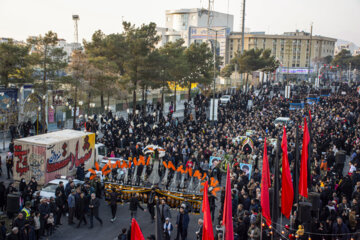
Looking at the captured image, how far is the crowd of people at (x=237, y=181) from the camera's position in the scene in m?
11.5

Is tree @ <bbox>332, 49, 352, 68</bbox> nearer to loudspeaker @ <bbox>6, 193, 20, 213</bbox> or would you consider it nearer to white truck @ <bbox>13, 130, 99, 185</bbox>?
white truck @ <bbox>13, 130, 99, 185</bbox>

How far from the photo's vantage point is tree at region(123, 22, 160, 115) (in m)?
36.2

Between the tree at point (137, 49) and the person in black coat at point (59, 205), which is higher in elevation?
the tree at point (137, 49)

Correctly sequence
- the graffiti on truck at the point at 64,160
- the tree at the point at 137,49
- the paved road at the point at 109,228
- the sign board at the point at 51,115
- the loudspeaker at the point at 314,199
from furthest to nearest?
the tree at the point at 137,49 → the sign board at the point at 51,115 → the graffiti on truck at the point at 64,160 → the paved road at the point at 109,228 → the loudspeaker at the point at 314,199

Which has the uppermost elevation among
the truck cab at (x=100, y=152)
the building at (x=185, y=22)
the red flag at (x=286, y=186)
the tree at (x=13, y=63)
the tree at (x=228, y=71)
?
the building at (x=185, y=22)

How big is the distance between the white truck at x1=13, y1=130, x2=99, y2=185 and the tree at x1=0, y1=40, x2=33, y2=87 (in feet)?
41.6

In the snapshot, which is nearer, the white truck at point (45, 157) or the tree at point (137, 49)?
the white truck at point (45, 157)

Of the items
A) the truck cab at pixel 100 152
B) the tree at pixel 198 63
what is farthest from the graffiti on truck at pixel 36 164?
the tree at pixel 198 63

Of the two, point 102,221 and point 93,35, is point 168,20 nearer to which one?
point 93,35

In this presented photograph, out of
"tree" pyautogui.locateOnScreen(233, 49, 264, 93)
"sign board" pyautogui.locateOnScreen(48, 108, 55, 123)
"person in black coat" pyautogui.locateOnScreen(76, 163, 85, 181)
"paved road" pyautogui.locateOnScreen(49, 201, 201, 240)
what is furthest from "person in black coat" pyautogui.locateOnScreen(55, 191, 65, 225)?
"tree" pyautogui.locateOnScreen(233, 49, 264, 93)

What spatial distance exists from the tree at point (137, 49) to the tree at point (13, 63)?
910 cm

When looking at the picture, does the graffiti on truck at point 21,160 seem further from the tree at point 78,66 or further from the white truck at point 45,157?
the tree at point 78,66

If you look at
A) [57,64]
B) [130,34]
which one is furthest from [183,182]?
A: [130,34]

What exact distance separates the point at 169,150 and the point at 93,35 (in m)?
24.9
